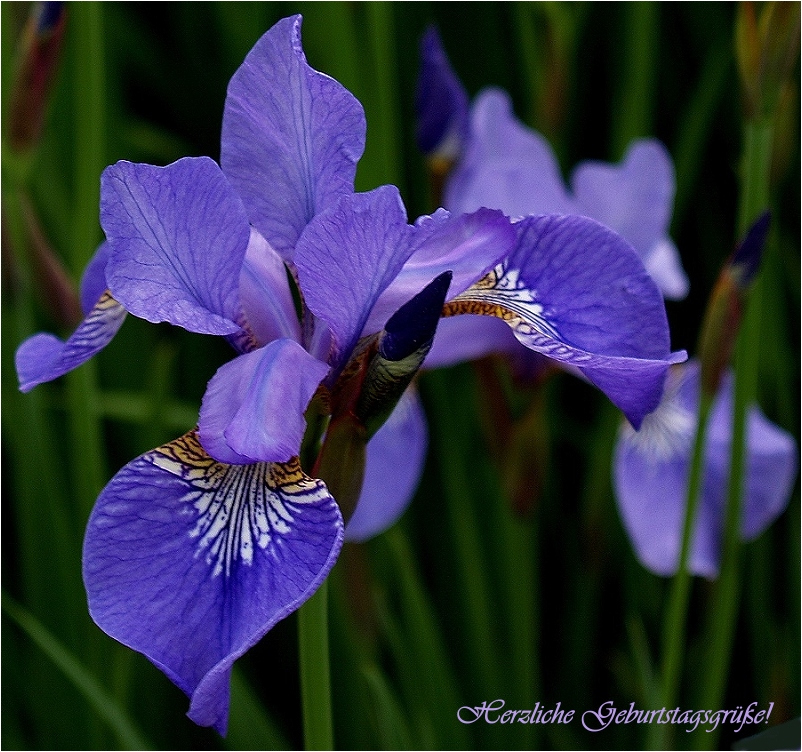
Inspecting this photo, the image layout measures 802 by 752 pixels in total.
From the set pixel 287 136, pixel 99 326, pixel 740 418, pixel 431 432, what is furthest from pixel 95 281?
pixel 431 432

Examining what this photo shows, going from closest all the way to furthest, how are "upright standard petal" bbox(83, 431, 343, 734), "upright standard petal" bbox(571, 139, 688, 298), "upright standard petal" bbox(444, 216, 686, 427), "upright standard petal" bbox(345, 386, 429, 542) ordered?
"upright standard petal" bbox(83, 431, 343, 734), "upright standard petal" bbox(444, 216, 686, 427), "upright standard petal" bbox(345, 386, 429, 542), "upright standard petal" bbox(571, 139, 688, 298)

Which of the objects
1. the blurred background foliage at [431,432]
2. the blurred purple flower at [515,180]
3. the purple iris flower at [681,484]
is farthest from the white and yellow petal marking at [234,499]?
the purple iris flower at [681,484]

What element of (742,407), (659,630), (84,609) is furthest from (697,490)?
(84,609)

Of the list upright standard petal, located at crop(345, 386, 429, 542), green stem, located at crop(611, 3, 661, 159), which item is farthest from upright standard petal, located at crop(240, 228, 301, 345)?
green stem, located at crop(611, 3, 661, 159)

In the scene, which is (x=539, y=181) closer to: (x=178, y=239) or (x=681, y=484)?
(x=681, y=484)

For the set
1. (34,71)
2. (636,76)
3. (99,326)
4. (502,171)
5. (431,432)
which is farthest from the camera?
(431,432)

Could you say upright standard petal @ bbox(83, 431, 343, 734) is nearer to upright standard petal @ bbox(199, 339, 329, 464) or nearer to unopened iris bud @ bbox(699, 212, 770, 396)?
upright standard petal @ bbox(199, 339, 329, 464)
